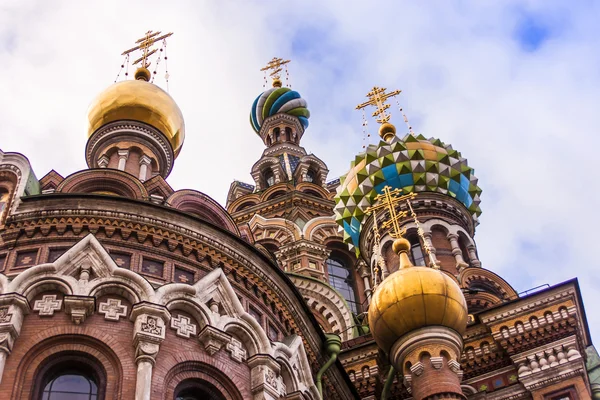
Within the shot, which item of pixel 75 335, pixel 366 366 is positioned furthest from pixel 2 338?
pixel 366 366

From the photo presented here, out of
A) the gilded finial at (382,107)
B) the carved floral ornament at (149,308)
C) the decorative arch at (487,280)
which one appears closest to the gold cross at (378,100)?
the gilded finial at (382,107)

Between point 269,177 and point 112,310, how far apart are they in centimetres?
1528

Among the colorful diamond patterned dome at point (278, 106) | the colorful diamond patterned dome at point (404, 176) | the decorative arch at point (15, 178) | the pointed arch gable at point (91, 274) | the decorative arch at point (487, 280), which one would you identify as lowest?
the pointed arch gable at point (91, 274)

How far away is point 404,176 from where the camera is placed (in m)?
16.2

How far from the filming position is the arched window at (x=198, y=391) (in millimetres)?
7938

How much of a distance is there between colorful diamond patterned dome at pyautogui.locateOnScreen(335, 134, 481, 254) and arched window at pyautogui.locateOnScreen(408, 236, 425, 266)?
89cm

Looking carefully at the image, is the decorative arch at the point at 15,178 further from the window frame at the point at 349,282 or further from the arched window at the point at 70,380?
the window frame at the point at 349,282

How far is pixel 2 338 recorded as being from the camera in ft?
24.5

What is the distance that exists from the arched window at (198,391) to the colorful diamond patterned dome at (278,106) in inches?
722

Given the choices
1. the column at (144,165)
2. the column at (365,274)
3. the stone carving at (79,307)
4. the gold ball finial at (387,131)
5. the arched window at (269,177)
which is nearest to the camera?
the stone carving at (79,307)

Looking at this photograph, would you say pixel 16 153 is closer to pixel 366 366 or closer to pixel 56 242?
pixel 56 242

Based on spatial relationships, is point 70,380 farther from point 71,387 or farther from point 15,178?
point 15,178

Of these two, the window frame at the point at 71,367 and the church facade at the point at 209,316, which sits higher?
the church facade at the point at 209,316

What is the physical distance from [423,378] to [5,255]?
450cm
